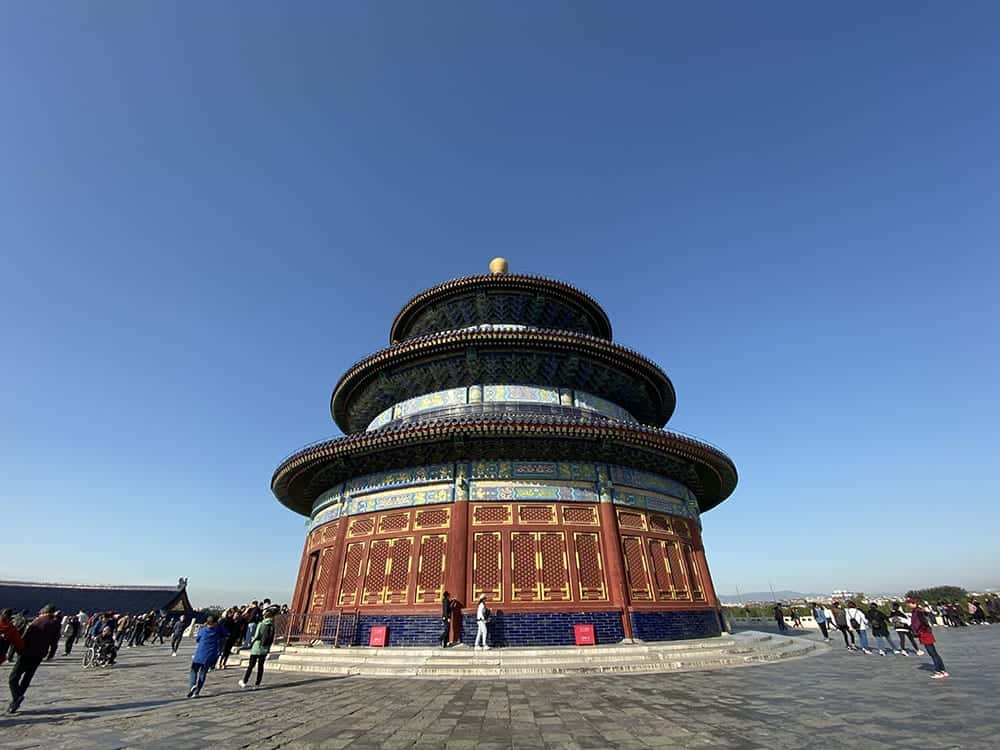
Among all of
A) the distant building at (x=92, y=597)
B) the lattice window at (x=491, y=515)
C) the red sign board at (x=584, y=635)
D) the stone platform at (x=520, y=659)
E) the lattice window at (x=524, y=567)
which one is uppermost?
the distant building at (x=92, y=597)

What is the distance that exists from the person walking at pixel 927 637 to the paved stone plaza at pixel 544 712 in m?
0.32

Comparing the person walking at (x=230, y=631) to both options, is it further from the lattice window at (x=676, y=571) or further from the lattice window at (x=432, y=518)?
the lattice window at (x=676, y=571)

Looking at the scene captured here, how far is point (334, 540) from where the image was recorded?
659 inches

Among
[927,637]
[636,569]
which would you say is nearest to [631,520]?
[636,569]

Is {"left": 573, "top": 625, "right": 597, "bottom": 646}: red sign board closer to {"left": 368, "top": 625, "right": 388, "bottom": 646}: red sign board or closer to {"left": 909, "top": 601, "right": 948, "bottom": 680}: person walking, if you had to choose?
{"left": 368, "top": 625, "right": 388, "bottom": 646}: red sign board

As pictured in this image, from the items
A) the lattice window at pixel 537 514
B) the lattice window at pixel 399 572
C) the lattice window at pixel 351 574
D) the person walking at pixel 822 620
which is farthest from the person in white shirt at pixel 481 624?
the person walking at pixel 822 620

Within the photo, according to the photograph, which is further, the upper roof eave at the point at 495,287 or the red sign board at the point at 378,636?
the upper roof eave at the point at 495,287

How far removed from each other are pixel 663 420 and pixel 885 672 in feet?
48.3

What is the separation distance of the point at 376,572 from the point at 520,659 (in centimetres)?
599

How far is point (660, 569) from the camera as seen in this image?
15.4 metres

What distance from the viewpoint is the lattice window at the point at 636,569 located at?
14383mm

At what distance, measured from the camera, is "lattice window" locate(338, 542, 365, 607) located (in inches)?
595

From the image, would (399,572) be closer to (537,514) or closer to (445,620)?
(445,620)

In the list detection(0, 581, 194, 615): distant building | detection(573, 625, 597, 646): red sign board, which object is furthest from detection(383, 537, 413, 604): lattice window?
detection(0, 581, 194, 615): distant building
